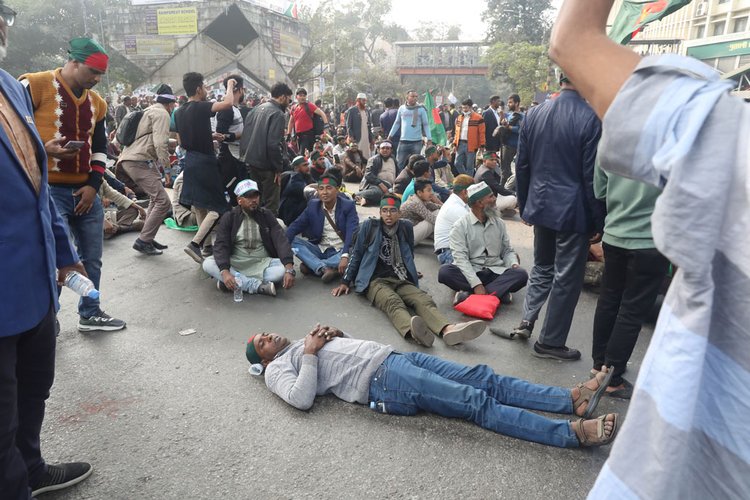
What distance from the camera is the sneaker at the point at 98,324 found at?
13.6 ft

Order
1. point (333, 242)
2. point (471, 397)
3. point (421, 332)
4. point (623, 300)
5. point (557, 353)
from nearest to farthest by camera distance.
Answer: point (471, 397) < point (623, 300) < point (557, 353) < point (421, 332) < point (333, 242)

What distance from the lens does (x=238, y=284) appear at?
5105 millimetres

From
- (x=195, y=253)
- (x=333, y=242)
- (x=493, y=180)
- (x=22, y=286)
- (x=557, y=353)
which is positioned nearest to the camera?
(x=22, y=286)

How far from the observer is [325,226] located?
6.25 metres

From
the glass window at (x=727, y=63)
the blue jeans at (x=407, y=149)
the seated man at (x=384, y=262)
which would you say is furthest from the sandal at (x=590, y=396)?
the glass window at (x=727, y=63)

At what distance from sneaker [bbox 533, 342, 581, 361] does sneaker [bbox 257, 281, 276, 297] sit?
8.43 ft

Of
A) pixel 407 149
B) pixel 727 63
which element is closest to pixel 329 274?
pixel 407 149

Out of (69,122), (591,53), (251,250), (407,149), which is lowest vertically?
(251,250)

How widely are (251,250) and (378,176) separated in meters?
4.34

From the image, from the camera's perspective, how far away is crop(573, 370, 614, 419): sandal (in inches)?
116

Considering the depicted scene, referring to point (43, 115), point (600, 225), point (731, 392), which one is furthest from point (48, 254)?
point (600, 225)

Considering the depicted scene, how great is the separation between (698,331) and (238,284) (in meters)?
4.76

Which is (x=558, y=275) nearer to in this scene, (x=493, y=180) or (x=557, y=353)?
(x=557, y=353)

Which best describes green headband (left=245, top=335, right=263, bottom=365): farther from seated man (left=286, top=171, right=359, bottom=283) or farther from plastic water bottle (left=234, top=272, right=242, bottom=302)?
seated man (left=286, top=171, right=359, bottom=283)
